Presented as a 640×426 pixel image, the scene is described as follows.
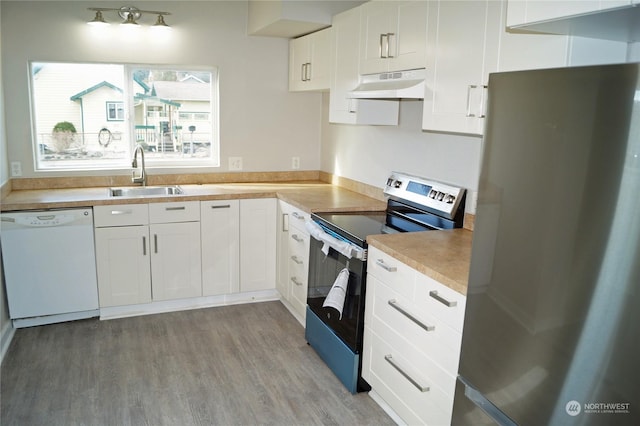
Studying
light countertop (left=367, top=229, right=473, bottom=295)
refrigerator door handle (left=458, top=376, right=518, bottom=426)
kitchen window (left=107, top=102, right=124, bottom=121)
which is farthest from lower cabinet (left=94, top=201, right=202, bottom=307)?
refrigerator door handle (left=458, top=376, right=518, bottom=426)

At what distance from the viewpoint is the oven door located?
→ 2.74 m

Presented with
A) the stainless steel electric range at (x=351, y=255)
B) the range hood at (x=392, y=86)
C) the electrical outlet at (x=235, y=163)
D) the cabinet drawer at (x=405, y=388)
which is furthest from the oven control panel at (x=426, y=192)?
the electrical outlet at (x=235, y=163)

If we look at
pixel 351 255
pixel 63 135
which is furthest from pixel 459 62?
pixel 63 135

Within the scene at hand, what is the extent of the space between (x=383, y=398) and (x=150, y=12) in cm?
325

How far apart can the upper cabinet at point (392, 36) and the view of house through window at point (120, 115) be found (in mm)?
1707

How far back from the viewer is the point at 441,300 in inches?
81.3

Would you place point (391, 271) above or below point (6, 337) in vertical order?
above

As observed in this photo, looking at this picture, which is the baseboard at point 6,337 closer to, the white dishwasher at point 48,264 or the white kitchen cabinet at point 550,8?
the white dishwasher at point 48,264

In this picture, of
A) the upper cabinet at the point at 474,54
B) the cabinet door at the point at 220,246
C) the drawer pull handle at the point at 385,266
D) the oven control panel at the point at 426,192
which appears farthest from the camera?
the cabinet door at the point at 220,246

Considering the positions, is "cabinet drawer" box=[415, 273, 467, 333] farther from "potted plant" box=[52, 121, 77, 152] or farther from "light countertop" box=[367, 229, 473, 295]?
"potted plant" box=[52, 121, 77, 152]

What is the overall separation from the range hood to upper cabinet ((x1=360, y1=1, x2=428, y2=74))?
3cm

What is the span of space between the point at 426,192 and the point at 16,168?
2.99 meters

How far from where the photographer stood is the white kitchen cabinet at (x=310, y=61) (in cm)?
381

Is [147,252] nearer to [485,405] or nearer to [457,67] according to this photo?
[457,67]
